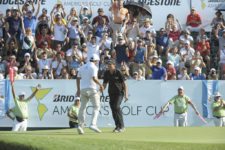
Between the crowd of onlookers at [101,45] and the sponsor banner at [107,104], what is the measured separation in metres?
0.47

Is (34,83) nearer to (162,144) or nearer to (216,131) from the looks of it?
(216,131)

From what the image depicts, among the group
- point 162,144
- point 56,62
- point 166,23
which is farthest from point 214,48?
point 162,144

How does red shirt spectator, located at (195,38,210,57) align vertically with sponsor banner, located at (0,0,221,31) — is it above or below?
below

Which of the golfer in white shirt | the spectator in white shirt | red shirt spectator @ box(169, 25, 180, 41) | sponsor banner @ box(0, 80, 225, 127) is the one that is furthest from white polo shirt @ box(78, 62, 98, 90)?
red shirt spectator @ box(169, 25, 180, 41)

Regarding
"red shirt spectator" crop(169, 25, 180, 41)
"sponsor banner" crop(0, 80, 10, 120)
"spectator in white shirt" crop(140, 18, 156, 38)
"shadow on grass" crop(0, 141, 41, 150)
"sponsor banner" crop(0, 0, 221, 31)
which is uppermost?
"sponsor banner" crop(0, 0, 221, 31)

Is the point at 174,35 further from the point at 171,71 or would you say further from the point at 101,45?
the point at 101,45

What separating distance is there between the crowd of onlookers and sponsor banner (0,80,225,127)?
47cm

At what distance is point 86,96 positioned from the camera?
2034 cm

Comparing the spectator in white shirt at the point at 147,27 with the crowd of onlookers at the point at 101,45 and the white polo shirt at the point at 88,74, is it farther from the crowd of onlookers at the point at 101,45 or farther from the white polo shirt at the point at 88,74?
the white polo shirt at the point at 88,74

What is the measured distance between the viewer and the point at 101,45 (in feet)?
95.0

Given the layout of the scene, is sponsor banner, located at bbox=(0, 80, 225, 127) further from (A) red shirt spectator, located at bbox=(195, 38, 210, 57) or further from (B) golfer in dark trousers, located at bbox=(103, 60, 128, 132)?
(B) golfer in dark trousers, located at bbox=(103, 60, 128, 132)

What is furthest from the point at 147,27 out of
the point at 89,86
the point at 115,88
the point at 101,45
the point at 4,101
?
the point at 89,86

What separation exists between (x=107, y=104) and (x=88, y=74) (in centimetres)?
741

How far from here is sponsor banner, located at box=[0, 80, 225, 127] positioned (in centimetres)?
2725
